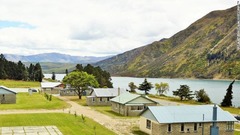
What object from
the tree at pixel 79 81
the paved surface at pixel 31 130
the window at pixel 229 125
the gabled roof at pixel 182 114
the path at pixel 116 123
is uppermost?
the tree at pixel 79 81

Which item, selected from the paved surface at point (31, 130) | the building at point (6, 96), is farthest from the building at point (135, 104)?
the building at point (6, 96)

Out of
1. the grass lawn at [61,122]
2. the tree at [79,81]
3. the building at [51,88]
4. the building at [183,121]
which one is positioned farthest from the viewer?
the building at [51,88]

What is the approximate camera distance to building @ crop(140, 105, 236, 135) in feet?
130

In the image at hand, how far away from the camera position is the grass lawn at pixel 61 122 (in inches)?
1708

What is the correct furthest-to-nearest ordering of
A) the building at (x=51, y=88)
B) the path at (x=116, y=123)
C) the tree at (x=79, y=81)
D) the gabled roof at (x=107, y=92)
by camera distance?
the building at (x=51, y=88)
the tree at (x=79, y=81)
the gabled roof at (x=107, y=92)
the path at (x=116, y=123)

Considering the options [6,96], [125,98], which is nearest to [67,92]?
[6,96]

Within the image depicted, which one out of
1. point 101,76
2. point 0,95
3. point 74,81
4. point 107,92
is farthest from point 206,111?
point 101,76

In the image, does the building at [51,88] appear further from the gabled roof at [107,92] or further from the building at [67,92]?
the gabled roof at [107,92]

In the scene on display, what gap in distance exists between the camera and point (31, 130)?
43188mm

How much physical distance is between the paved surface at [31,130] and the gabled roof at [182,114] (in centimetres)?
1104

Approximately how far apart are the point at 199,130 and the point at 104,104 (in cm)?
4097

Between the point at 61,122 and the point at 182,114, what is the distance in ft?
58.0

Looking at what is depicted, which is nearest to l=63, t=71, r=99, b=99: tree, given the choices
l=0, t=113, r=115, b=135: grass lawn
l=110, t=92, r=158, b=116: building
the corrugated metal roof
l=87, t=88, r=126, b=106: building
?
l=87, t=88, r=126, b=106: building

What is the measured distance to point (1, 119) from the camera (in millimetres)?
52188
